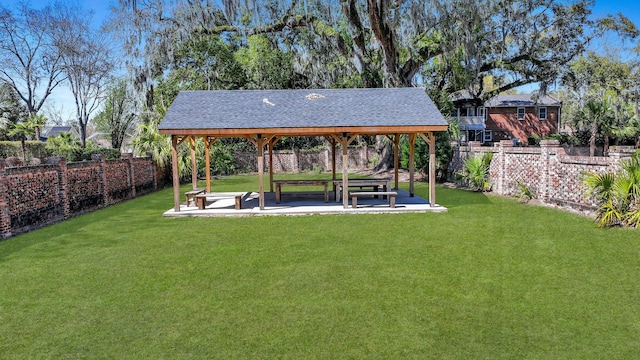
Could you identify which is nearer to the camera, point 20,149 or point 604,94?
point 20,149

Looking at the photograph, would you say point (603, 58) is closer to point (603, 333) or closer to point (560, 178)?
point (560, 178)

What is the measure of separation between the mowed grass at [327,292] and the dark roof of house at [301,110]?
10.1 ft

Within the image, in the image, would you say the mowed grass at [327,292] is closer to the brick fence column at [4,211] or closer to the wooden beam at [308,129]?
the brick fence column at [4,211]

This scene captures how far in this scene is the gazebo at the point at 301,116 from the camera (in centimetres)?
1084

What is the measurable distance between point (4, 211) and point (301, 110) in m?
7.31

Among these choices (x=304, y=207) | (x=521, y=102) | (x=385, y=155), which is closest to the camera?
(x=304, y=207)

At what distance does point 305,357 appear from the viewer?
372 centimetres

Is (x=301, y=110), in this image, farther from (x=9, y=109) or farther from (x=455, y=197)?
(x=9, y=109)

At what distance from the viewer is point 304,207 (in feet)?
37.7

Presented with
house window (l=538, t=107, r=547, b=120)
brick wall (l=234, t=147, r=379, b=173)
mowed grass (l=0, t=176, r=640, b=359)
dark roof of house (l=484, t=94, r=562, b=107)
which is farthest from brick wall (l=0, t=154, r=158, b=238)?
house window (l=538, t=107, r=547, b=120)

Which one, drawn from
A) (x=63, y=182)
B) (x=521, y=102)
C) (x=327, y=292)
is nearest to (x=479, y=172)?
(x=327, y=292)

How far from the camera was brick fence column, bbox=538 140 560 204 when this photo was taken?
1115 cm

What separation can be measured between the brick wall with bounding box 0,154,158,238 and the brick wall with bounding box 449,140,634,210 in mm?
12779

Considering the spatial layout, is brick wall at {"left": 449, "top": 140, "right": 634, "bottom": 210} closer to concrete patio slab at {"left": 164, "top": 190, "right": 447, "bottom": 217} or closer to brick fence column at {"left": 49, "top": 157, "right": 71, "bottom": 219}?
concrete patio slab at {"left": 164, "top": 190, "right": 447, "bottom": 217}
